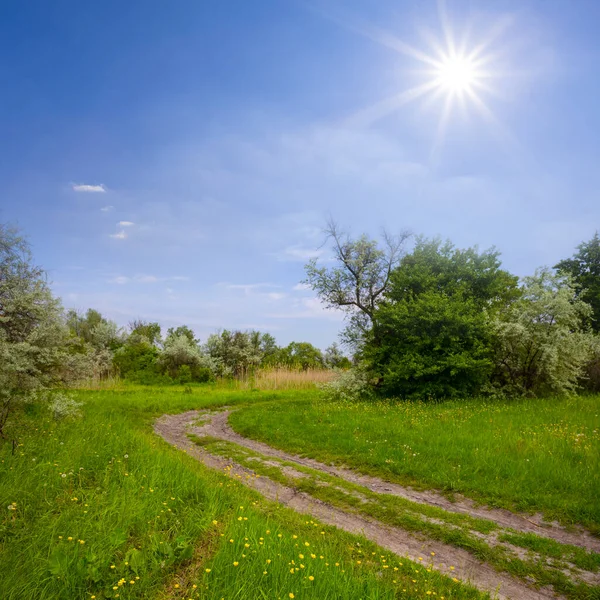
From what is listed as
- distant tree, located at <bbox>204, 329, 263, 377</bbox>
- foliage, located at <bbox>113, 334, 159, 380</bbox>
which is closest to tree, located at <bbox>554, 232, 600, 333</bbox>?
distant tree, located at <bbox>204, 329, 263, 377</bbox>

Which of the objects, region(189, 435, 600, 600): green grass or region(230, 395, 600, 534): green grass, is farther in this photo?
region(230, 395, 600, 534): green grass

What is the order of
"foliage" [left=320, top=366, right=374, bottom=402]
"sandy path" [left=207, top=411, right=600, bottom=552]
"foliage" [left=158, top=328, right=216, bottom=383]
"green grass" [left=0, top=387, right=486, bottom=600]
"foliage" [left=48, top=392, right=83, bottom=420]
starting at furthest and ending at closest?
"foliage" [left=158, top=328, right=216, bottom=383]
"foliage" [left=320, top=366, right=374, bottom=402]
"foliage" [left=48, top=392, right=83, bottom=420]
"sandy path" [left=207, top=411, right=600, bottom=552]
"green grass" [left=0, top=387, right=486, bottom=600]

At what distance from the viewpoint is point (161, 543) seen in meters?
4.94

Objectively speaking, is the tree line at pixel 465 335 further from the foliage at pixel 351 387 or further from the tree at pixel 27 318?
the tree at pixel 27 318

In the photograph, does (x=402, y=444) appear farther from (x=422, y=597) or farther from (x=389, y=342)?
(x=389, y=342)

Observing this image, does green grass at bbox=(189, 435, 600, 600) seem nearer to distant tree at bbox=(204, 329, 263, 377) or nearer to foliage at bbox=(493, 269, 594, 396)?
foliage at bbox=(493, 269, 594, 396)

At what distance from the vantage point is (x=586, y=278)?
92.4 feet

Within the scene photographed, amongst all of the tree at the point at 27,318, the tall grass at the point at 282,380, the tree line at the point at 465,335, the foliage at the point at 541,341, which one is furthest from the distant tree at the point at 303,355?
the tree at the point at 27,318

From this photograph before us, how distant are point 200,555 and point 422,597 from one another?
8.88 feet

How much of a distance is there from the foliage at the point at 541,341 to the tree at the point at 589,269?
803 cm

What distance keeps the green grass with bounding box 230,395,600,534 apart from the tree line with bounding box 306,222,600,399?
2.49 m

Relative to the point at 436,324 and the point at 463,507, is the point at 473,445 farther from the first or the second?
the point at 436,324

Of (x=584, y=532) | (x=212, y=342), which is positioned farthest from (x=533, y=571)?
(x=212, y=342)

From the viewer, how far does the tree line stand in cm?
1856
